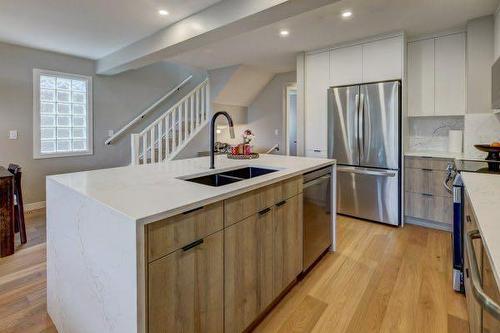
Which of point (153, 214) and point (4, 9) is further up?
point (4, 9)

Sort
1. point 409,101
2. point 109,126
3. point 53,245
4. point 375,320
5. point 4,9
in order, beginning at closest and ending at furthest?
point 53,245 < point 375,320 < point 4,9 < point 409,101 < point 109,126

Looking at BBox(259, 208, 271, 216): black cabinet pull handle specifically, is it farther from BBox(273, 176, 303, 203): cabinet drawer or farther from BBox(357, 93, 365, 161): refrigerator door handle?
BBox(357, 93, 365, 161): refrigerator door handle

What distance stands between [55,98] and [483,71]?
234 inches

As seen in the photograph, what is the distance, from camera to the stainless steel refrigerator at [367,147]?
3465 millimetres

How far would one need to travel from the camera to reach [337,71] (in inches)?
157

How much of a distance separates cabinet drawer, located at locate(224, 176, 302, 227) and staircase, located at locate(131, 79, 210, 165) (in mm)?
3092

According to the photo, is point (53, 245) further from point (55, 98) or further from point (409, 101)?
point (409, 101)

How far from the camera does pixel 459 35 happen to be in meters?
3.41

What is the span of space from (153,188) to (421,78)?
148 inches

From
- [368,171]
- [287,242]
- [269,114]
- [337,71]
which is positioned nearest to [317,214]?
[287,242]

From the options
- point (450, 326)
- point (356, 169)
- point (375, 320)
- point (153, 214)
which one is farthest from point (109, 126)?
point (450, 326)

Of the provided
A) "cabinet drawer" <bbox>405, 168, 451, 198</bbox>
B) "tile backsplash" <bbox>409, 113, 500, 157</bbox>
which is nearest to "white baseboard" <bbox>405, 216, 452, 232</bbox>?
"cabinet drawer" <bbox>405, 168, 451, 198</bbox>

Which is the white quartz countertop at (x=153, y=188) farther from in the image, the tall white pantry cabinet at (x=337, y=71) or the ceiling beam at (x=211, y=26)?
the tall white pantry cabinet at (x=337, y=71)

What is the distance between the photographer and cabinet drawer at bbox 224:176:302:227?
4.78 feet
